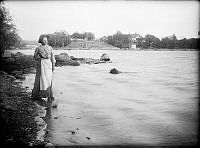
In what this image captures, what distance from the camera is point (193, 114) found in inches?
384

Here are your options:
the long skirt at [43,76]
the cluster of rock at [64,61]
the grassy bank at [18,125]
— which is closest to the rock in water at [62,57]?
the cluster of rock at [64,61]

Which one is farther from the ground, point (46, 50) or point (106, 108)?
point (46, 50)

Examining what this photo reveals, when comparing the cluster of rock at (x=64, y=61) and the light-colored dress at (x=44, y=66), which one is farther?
the cluster of rock at (x=64, y=61)

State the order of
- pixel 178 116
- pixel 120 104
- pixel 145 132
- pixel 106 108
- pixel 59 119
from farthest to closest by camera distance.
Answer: pixel 120 104, pixel 106 108, pixel 178 116, pixel 59 119, pixel 145 132

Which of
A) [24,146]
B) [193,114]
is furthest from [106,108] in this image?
[24,146]

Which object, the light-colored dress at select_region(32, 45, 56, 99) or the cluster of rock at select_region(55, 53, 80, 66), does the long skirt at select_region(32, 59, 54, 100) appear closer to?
the light-colored dress at select_region(32, 45, 56, 99)

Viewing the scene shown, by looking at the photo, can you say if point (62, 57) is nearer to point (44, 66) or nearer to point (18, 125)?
point (44, 66)

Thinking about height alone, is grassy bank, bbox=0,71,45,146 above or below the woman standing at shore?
below

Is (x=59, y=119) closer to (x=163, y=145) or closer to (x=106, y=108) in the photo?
(x=106, y=108)

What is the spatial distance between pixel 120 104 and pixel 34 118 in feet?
14.7

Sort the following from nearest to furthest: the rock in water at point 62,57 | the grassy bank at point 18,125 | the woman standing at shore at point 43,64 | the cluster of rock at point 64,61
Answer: the grassy bank at point 18,125, the woman standing at shore at point 43,64, the cluster of rock at point 64,61, the rock in water at point 62,57

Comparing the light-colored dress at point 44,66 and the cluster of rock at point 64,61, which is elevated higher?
the light-colored dress at point 44,66

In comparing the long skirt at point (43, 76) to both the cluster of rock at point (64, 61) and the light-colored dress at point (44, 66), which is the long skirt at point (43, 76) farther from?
the cluster of rock at point (64, 61)

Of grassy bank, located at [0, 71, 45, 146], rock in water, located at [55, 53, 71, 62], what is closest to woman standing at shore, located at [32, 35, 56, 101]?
grassy bank, located at [0, 71, 45, 146]
